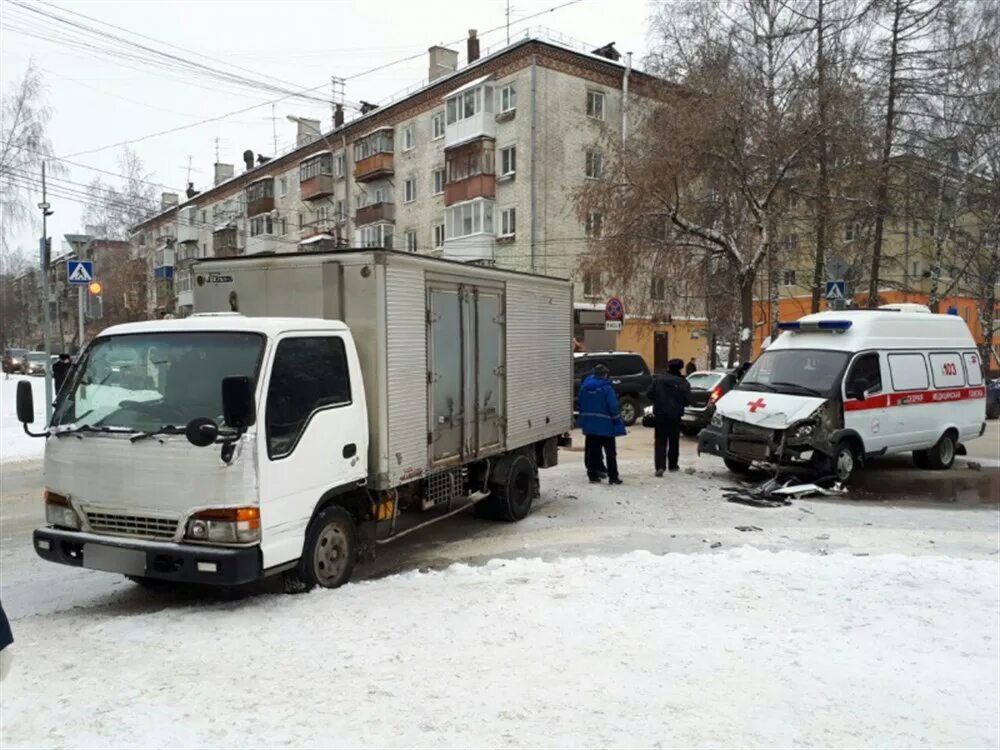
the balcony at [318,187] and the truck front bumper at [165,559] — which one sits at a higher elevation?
the balcony at [318,187]

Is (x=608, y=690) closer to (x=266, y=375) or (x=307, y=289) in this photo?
(x=266, y=375)

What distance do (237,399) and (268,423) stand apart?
16.3 inches

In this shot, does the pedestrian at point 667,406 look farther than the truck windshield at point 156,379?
Yes

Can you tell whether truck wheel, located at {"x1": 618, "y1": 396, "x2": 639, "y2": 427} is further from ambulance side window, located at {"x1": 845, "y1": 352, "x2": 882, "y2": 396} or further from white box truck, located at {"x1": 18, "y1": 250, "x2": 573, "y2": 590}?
white box truck, located at {"x1": 18, "y1": 250, "x2": 573, "y2": 590}

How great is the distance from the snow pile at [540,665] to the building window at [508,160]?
30.8 meters

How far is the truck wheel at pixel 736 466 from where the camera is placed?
11281mm

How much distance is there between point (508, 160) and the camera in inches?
1373

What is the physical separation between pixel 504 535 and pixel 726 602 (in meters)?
3.05

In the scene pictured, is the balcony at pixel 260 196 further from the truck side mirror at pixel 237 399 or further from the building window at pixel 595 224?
the truck side mirror at pixel 237 399

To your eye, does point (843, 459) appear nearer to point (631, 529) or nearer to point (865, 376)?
point (865, 376)

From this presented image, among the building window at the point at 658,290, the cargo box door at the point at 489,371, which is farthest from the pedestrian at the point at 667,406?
the building window at the point at 658,290

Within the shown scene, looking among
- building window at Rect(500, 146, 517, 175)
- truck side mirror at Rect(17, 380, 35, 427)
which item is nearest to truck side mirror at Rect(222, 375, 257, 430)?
truck side mirror at Rect(17, 380, 35, 427)

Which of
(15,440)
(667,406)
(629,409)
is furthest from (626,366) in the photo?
(15,440)

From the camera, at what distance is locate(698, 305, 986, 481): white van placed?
10.5m
